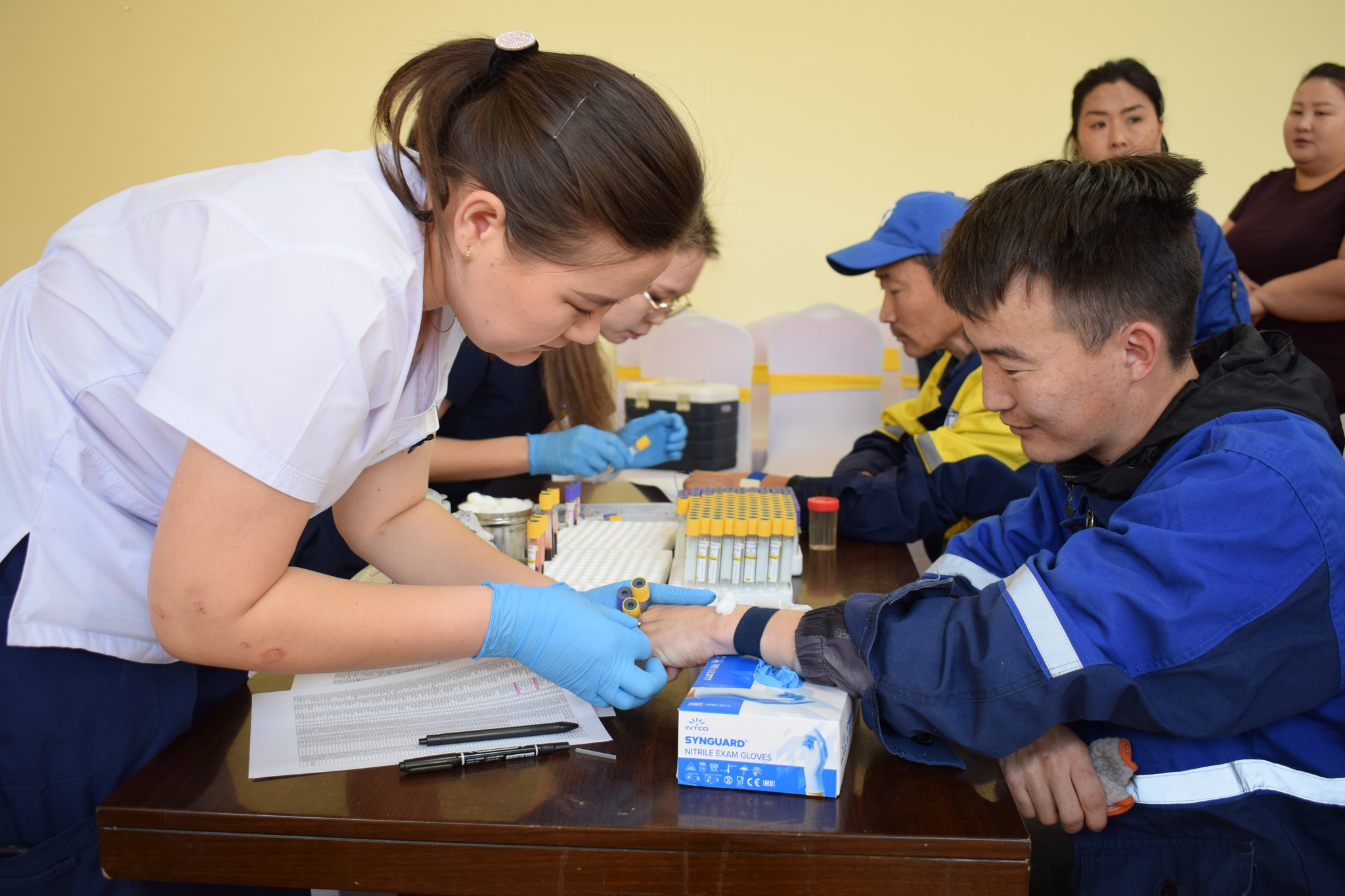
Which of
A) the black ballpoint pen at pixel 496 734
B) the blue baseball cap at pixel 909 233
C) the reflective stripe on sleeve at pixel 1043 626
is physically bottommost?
the black ballpoint pen at pixel 496 734

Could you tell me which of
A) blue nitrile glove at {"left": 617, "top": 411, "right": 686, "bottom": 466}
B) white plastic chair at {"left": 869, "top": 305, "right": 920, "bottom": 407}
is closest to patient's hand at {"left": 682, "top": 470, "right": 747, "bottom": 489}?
blue nitrile glove at {"left": 617, "top": 411, "right": 686, "bottom": 466}

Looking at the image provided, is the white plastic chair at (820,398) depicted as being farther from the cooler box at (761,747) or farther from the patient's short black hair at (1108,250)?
the cooler box at (761,747)

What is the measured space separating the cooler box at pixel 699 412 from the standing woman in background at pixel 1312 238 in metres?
1.59

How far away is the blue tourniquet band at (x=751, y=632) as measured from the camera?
3.36ft

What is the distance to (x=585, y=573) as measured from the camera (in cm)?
147

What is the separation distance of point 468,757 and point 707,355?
2873 mm

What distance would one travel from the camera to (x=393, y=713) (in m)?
0.96

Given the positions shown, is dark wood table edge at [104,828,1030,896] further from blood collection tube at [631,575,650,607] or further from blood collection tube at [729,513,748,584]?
blood collection tube at [729,513,748,584]

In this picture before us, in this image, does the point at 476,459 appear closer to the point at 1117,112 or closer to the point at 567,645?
the point at 567,645

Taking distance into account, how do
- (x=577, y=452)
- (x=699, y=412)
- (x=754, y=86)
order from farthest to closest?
(x=754, y=86) < (x=699, y=412) < (x=577, y=452)

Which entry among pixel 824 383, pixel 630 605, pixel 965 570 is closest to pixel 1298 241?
pixel 824 383

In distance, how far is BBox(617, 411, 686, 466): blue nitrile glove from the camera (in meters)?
2.39

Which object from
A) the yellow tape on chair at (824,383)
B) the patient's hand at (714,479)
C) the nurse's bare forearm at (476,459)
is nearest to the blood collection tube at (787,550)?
the patient's hand at (714,479)

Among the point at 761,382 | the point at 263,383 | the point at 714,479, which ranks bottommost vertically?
the point at 761,382
